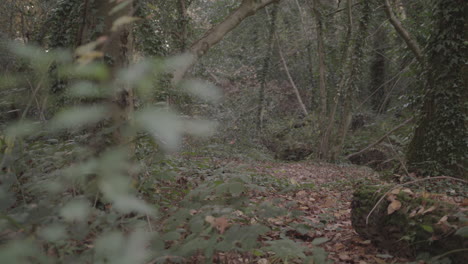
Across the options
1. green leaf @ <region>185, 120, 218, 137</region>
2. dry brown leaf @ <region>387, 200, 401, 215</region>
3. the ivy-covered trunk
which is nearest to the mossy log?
dry brown leaf @ <region>387, 200, 401, 215</region>

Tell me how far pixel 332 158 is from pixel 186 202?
11549 millimetres

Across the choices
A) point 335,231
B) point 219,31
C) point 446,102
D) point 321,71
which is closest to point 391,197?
point 335,231

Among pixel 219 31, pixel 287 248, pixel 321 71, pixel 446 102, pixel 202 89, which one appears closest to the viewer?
pixel 202 89

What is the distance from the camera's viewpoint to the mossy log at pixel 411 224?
7.76ft

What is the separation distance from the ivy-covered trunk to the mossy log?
9.98 feet

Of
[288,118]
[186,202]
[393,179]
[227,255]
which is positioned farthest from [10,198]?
[288,118]

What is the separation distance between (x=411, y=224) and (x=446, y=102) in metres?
3.84

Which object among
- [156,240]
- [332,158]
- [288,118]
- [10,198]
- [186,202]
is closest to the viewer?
[10,198]

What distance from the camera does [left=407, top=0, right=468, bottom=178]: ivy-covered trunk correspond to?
5.43m

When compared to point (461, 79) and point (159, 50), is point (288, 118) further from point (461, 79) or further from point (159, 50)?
point (461, 79)

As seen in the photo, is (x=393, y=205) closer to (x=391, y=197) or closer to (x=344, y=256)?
(x=391, y=197)

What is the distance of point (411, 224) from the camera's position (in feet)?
8.46

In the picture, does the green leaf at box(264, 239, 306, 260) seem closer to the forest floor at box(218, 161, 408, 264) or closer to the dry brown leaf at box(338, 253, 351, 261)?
the forest floor at box(218, 161, 408, 264)

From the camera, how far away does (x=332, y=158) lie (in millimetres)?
12891
